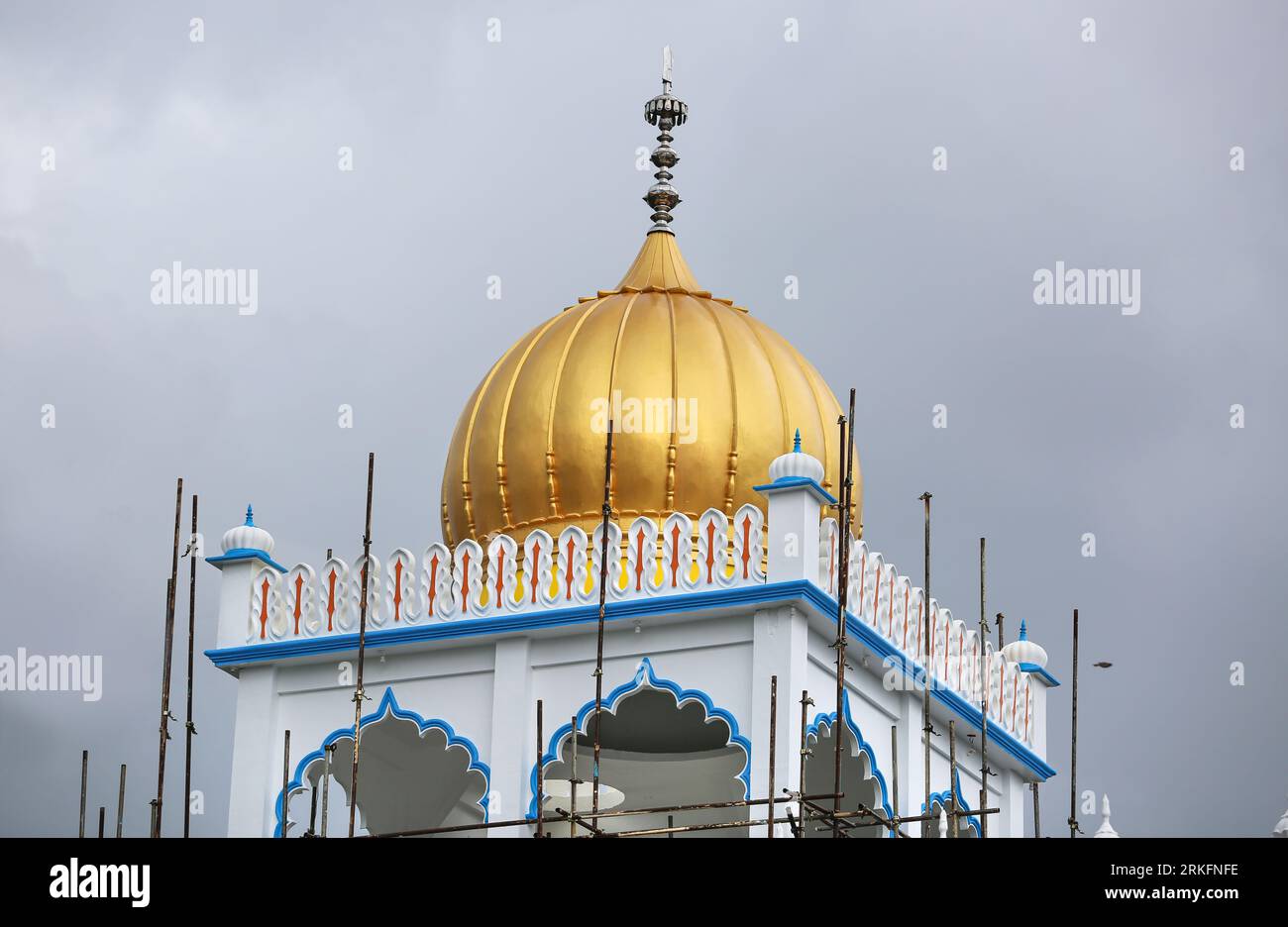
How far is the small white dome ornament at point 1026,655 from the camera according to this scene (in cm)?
2470

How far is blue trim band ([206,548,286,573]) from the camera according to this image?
74.7ft

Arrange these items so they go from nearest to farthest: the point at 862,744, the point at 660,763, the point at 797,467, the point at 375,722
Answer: the point at 797,467 → the point at 862,744 → the point at 375,722 → the point at 660,763

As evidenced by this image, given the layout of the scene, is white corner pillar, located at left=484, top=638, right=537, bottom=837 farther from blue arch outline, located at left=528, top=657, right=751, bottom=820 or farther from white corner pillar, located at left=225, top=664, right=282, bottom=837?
white corner pillar, located at left=225, top=664, right=282, bottom=837

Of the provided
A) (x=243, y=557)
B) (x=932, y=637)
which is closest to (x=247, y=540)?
(x=243, y=557)

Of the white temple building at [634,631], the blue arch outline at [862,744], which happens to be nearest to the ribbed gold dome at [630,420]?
the white temple building at [634,631]

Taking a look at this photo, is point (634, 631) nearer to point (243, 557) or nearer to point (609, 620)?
point (609, 620)

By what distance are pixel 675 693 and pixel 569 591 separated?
1.20m

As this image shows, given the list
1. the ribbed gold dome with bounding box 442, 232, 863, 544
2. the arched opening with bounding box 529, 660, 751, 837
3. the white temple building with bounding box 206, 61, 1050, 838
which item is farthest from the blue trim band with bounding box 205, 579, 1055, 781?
the ribbed gold dome with bounding box 442, 232, 863, 544

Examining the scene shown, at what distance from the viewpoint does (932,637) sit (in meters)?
22.7

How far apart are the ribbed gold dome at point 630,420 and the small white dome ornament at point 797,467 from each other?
132cm

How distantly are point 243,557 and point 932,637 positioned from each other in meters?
5.60

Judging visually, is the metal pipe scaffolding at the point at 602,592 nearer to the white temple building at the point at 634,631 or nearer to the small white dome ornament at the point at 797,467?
the white temple building at the point at 634,631
